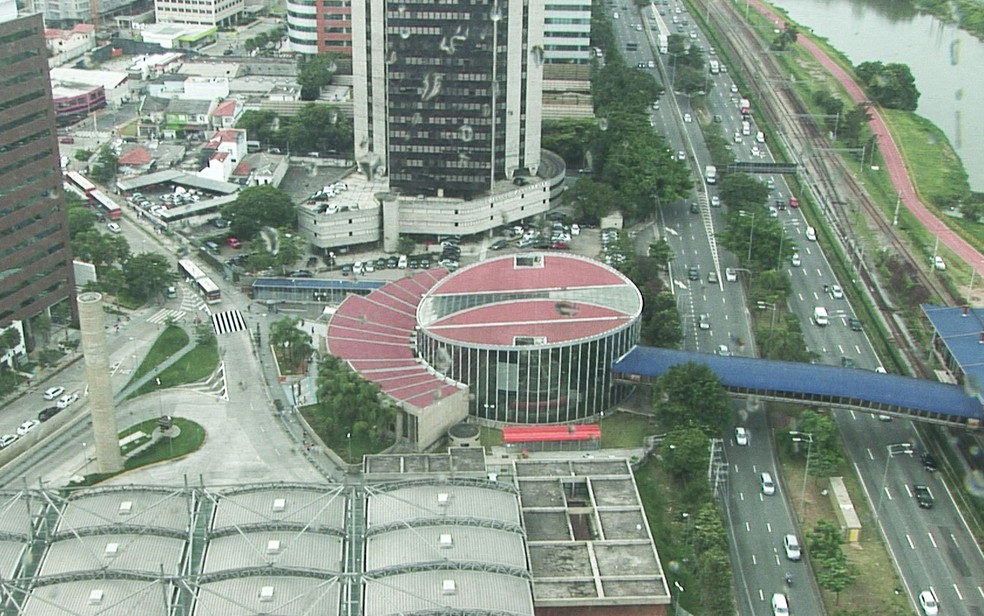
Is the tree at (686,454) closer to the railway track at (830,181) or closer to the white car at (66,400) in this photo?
the railway track at (830,181)

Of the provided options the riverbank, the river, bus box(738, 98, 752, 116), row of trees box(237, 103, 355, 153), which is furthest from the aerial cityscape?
the riverbank

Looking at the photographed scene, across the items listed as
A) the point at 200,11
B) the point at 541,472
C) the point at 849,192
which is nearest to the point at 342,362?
the point at 541,472

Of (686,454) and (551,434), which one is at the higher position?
(686,454)

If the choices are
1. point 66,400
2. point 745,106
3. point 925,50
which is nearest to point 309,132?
point 66,400

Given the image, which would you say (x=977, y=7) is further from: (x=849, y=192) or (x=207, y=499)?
(x=207, y=499)

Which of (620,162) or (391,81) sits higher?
(391,81)

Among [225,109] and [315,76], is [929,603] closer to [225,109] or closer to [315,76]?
[225,109]
